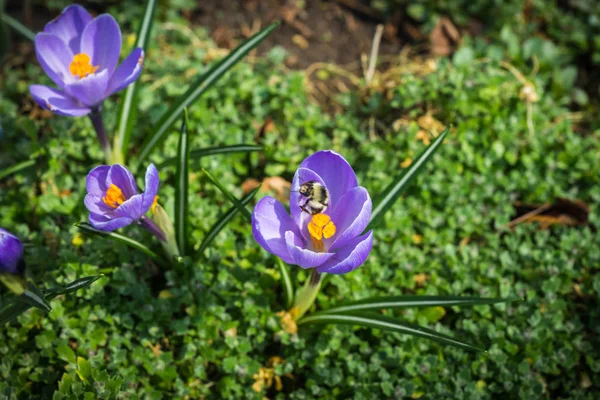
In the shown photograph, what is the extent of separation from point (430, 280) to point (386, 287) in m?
0.24

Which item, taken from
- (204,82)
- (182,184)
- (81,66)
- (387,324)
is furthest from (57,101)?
(387,324)

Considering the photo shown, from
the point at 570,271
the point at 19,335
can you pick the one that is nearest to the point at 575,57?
the point at 570,271

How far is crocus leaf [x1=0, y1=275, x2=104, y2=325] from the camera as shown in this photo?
167 cm

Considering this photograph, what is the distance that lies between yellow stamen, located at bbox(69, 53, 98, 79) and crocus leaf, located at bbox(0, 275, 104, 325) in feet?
2.48

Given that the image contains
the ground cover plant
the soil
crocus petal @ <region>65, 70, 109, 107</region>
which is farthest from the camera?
the soil

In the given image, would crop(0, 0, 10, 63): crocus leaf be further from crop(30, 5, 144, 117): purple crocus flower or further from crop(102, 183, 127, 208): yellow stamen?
crop(102, 183, 127, 208): yellow stamen

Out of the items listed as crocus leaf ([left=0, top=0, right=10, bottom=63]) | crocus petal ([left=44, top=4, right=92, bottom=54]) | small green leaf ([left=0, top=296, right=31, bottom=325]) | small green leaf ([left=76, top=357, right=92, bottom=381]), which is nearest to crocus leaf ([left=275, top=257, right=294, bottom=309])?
small green leaf ([left=76, top=357, right=92, bottom=381])

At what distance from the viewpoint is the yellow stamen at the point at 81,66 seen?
6.51ft

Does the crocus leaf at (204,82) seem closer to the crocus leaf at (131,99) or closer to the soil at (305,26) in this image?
the crocus leaf at (131,99)

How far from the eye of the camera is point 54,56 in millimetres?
2035

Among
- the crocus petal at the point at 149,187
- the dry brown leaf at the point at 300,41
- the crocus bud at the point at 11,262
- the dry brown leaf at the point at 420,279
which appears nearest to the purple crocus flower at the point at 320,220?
the crocus petal at the point at 149,187

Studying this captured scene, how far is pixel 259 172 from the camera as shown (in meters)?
2.75

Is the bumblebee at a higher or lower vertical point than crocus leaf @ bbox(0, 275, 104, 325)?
higher

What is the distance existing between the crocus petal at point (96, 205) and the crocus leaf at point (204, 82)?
0.65 metres
